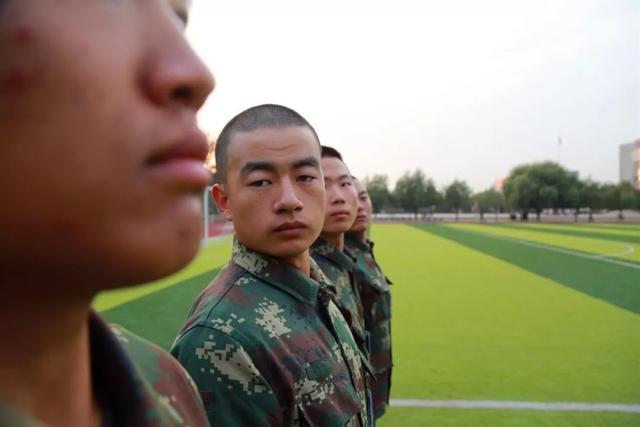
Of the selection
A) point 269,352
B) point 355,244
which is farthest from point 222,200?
point 355,244

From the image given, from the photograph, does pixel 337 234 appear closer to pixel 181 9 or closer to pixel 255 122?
pixel 255 122

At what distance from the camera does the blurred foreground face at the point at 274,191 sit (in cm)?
184

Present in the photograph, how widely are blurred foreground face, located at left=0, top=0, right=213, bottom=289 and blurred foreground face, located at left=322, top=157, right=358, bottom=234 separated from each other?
9.04 feet

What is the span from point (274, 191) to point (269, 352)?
0.55 metres

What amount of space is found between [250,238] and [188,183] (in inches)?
53.4

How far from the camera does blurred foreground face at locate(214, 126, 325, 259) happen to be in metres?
1.84

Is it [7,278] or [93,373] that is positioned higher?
[7,278]

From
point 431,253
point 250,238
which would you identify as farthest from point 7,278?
point 431,253

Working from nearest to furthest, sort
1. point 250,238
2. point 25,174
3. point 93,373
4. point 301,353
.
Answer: point 25,174 < point 93,373 < point 301,353 < point 250,238

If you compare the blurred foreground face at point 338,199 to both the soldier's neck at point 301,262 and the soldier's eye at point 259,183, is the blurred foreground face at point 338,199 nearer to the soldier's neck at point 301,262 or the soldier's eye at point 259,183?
the soldier's neck at point 301,262

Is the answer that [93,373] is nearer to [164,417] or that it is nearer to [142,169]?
[164,417]

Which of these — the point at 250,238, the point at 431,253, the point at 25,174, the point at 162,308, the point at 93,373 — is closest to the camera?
the point at 25,174

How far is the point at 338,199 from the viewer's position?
3.29 metres

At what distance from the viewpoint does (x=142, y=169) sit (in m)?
0.49
